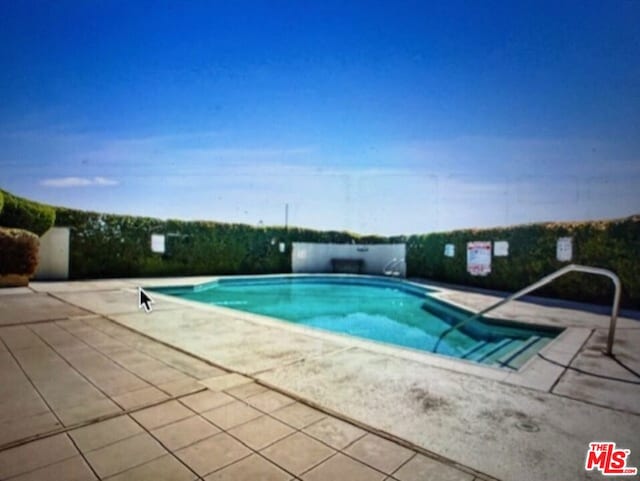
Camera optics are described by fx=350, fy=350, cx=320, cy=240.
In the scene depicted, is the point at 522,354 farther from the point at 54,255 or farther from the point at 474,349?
the point at 54,255

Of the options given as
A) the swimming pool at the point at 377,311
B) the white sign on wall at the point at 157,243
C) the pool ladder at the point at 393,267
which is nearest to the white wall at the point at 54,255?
the white sign on wall at the point at 157,243

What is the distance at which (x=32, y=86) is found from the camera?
21.7ft

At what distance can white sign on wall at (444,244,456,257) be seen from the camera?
13.2 metres

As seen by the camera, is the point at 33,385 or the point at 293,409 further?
the point at 33,385

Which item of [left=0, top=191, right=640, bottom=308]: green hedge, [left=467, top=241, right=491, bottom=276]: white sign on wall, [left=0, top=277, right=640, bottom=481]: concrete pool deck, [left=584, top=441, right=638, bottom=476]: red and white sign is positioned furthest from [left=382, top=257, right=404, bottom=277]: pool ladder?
[left=584, top=441, right=638, bottom=476]: red and white sign

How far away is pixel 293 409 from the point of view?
2.56 m

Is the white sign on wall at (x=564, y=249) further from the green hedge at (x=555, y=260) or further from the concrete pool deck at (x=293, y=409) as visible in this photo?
the concrete pool deck at (x=293, y=409)

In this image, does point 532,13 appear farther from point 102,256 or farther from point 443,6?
point 102,256

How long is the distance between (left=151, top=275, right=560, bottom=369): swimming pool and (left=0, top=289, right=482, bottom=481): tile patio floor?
113 inches

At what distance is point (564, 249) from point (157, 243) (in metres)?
13.8

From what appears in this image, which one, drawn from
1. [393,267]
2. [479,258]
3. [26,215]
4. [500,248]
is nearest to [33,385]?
[26,215]

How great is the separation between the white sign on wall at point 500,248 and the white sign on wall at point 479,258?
0.82 feet

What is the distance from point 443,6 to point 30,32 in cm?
647

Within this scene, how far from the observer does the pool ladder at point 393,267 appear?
16562 millimetres
